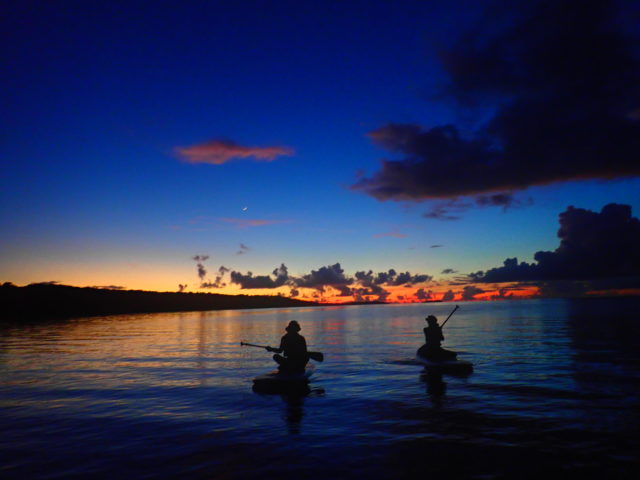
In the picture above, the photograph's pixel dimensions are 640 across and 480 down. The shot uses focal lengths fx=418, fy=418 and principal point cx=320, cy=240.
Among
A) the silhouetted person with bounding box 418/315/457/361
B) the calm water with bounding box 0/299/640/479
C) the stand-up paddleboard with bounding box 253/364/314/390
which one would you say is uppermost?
the silhouetted person with bounding box 418/315/457/361

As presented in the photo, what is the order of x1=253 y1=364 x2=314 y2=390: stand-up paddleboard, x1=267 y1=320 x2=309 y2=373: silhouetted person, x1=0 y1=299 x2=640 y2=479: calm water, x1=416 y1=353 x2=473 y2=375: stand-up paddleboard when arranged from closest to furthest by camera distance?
x1=0 y1=299 x2=640 y2=479: calm water, x1=253 y1=364 x2=314 y2=390: stand-up paddleboard, x1=267 y1=320 x2=309 y2=373: silhouetted person, x1=416 y1=353 x2=473 y2=375: stand-up paddleboard

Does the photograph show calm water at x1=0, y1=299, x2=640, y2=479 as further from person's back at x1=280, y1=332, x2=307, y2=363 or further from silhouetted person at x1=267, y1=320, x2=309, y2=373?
person's back at x1=280, y1=332, x2=307, y2=363

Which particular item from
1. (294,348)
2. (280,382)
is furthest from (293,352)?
(280,382)

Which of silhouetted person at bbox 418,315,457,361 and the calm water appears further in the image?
silhouetted person at bbox 418,315,457,361

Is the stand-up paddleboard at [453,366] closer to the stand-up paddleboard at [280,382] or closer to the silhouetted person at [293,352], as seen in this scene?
the silhouetted person at [293,352]

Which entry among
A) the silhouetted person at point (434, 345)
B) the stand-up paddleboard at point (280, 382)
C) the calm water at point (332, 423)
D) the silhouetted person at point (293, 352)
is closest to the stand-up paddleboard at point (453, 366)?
the calm water at point (332, 423)

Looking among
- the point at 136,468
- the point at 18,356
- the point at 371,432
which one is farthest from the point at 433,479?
the point at 18,356

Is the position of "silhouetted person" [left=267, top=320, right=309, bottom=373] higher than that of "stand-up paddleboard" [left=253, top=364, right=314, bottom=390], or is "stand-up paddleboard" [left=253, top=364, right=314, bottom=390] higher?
"silhouetted person" [left=267, top=320, right=309, bottom=373]

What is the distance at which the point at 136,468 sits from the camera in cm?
1131

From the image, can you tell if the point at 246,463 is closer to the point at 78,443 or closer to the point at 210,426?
the point at 210,426

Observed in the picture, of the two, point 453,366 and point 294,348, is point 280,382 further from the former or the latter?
point 453,366

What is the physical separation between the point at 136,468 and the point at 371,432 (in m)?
7.27

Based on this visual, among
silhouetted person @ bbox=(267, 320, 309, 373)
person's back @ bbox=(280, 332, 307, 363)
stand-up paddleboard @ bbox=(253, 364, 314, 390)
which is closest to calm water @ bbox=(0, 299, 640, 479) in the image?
stand-up paddleboard @ bbox=(253, 364, 314, 390)

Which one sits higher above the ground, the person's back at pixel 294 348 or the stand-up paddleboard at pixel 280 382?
the person's back at pixel 294 348
